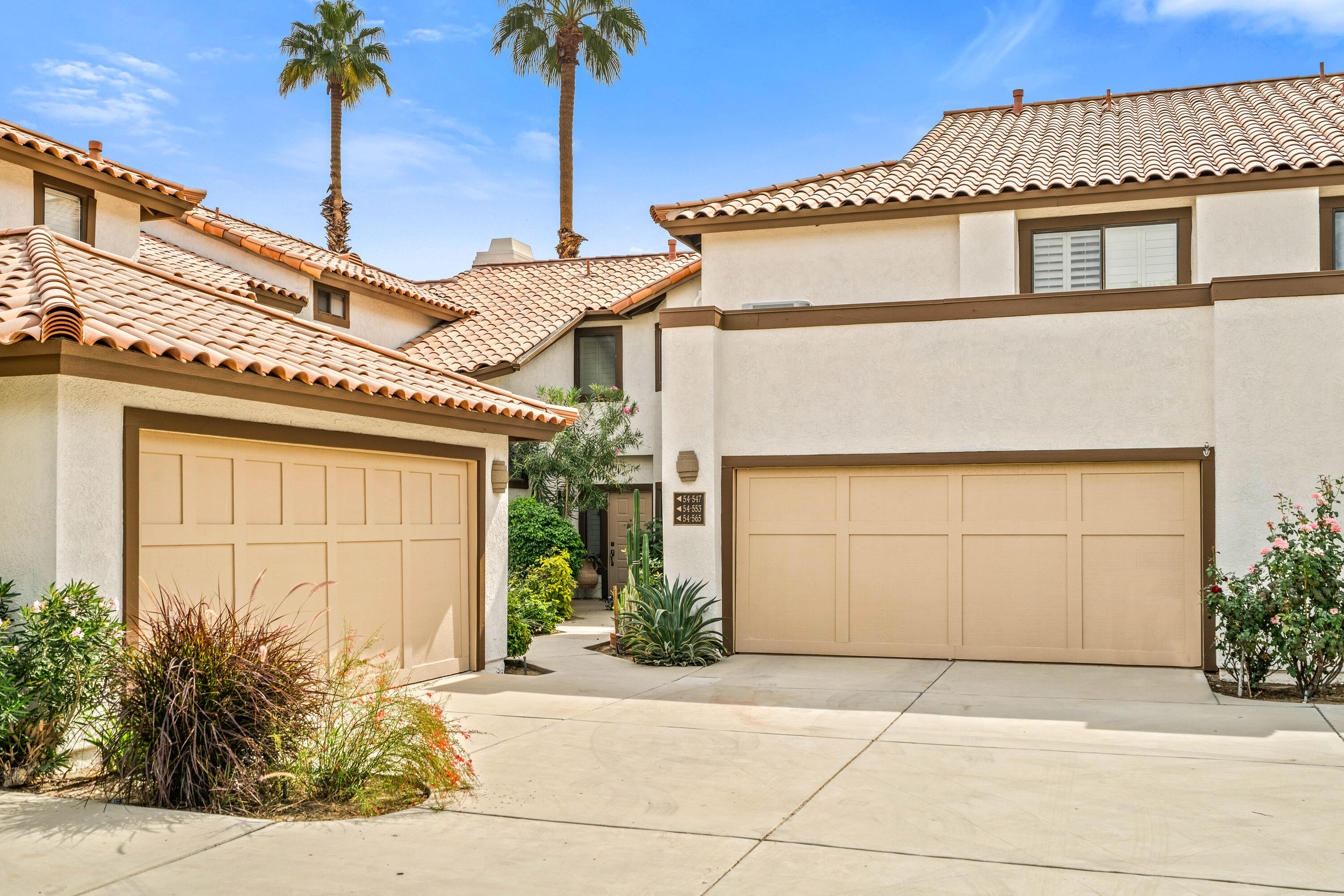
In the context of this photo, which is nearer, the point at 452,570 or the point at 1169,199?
the point at 452,570

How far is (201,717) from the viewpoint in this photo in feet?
22.5

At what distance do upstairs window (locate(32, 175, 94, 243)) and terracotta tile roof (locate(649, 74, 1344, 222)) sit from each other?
7496 mm

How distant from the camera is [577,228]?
34469 mm

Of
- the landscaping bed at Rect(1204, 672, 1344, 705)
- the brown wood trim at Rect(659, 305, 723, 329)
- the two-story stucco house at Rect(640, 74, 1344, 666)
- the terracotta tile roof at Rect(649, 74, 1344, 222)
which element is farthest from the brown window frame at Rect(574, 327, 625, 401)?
the landscaping bed at Rect(1204, 672, 1344, 705)

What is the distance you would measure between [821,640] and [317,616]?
21.0 feet

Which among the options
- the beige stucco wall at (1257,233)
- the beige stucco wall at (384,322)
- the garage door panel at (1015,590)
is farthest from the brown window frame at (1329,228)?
the beige stucco wall at (384,322)

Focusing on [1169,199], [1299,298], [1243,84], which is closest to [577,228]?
[1243,84]

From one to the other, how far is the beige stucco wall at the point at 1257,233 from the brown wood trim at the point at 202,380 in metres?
9.19

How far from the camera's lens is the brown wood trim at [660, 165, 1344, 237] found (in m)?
14.1

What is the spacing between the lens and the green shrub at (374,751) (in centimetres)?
705

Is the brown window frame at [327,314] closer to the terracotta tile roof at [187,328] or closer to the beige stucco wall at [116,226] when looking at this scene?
the beige stucco wall at [116,226]

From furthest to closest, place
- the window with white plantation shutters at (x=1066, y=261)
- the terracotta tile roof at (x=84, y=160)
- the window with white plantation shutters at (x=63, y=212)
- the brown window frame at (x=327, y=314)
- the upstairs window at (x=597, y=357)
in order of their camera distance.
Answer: the upstairs window at (x=597, y=357) < the brown window frame at (x=327, y=314) < the window with white plantation shutters at (x=1066, y=261) < the window with white plantation shutters at (x=63, y=212) < the terracotta tile roof at (x=84, y=160)

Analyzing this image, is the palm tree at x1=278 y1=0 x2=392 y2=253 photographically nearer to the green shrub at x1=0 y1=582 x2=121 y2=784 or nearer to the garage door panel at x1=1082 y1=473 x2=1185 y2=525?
the garage door panel at x1=1082 y1=473 x2=1185 y2=525

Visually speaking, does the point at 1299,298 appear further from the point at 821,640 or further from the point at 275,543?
the point at 275,543
